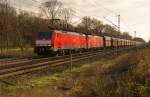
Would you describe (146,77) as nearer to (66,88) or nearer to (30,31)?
(66,88)

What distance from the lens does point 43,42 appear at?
3178 cm

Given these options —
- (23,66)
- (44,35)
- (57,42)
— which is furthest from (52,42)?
(23,66)

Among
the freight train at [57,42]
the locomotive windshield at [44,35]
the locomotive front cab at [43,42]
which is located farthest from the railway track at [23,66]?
the locomotive windshield at [44,35]

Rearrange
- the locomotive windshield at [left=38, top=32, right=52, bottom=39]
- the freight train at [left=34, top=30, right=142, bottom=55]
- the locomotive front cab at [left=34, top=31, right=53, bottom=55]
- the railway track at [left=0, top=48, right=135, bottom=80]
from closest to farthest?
the railway track at [left=0, top=48, right=135, bottom=80], the locomotive front cab at [left=34, top=31, right=53, bottom=55], the freight train at [left=34, top=30, right=142, bottom=55], the locomotive windshield at [left=38, top=32, right=52, bottom=39]

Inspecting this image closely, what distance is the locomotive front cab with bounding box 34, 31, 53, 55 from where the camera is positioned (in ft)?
102

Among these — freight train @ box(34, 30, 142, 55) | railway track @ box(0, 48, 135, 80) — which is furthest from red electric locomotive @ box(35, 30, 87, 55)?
railway track @ box(0, 48, 135, 80)

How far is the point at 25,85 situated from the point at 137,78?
15.0ft

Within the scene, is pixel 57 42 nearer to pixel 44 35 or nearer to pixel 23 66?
pixel 44 35

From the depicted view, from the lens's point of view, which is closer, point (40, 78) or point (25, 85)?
point (25, 85)

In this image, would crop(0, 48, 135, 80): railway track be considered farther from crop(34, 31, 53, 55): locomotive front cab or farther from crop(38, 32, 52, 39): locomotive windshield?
crop(38, 32, 52, 39): locomotive windshield

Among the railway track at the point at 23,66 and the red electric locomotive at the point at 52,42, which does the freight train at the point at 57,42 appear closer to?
the red electric locomotive at the point at 52,42

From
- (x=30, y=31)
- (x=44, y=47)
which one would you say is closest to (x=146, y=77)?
(x=44, y=47)

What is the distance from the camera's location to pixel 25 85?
11812 mm

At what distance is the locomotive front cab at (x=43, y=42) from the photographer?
1227 inches
